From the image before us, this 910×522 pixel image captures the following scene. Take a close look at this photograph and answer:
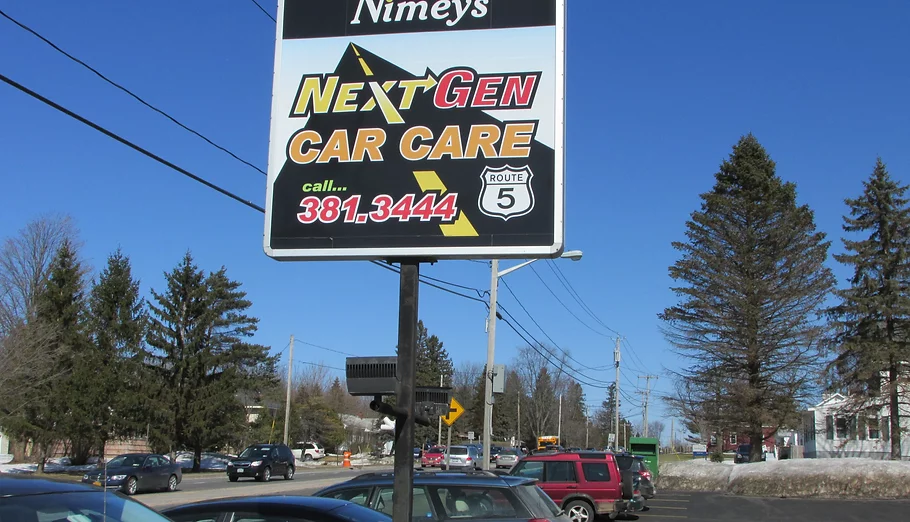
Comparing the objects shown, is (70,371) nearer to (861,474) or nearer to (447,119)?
(861,474)

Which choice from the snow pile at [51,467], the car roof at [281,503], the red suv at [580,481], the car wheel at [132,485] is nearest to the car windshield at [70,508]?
the car roof at [281,503]

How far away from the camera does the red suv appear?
18344 mm

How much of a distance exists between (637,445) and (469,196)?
37.5 meters

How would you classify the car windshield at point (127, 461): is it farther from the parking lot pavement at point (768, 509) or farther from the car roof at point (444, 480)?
the car roof at point (444, 480)

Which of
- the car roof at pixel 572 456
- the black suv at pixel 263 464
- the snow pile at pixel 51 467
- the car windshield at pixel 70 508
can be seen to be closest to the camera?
the car windshield at pixel 70 508

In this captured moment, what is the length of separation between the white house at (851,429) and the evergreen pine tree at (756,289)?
3.25m

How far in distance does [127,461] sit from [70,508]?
2786cm

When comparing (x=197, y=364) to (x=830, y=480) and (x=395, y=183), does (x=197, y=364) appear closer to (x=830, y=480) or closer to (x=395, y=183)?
(x=830, y=480)

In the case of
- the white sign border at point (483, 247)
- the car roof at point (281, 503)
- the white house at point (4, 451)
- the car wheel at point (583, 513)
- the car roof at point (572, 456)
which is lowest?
the white house at point (4, 451)

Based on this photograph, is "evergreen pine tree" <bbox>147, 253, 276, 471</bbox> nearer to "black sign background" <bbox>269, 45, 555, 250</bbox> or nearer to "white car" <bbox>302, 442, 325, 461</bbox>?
"white car" <bbox>302, 442, 325, 461</bbox>

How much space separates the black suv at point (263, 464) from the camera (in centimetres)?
3612

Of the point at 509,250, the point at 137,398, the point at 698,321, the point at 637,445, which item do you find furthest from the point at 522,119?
the point at 137,398

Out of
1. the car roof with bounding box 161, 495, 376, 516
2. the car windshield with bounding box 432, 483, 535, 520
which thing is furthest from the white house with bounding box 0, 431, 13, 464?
the car roof with bounding box 161, 495, 376, 516

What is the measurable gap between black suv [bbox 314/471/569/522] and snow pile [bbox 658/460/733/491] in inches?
1094
